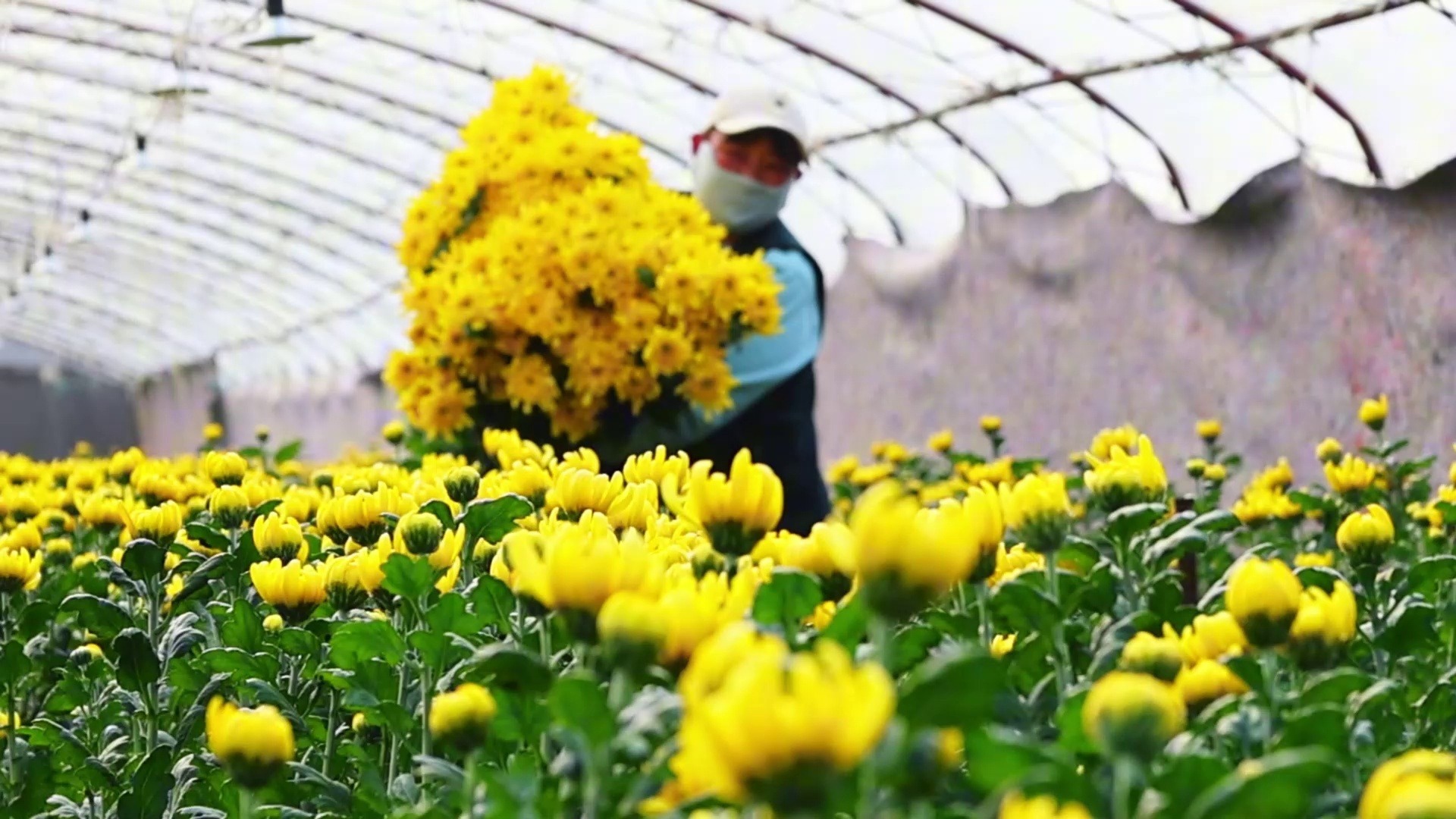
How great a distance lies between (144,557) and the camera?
154cm

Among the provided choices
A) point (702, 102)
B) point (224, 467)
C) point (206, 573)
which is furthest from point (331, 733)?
point (702, 102)

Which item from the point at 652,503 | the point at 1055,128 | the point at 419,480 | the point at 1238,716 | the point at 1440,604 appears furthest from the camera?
the point at 1055,128

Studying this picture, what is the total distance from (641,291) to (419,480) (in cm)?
84

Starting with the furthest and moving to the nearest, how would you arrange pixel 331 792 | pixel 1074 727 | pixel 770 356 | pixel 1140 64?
pixel 1140 64 < pixel 770 356 < pixel 331 792 < pixel 1074 727

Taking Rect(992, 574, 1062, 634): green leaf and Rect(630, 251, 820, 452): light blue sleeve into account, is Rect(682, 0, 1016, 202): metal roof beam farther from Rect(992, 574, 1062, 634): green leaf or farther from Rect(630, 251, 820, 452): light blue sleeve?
Rect(992, 574, 1062, 634): green leaf

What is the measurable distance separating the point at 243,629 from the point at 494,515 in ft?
0.90

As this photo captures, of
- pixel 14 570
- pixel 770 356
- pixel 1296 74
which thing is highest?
pixel 1296 74

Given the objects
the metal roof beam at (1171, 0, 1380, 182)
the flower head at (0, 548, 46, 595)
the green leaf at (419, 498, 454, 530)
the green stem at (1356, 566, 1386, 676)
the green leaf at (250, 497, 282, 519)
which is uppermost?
the metal roof beam at (1171, 0, 1380, 182)

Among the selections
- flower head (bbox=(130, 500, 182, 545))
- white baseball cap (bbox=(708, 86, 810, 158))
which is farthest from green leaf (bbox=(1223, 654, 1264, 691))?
white baseball cap (bbox=(708, 86, 810, 158))

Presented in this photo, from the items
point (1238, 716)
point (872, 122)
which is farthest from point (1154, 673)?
point (872, 122)

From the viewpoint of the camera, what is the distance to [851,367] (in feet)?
38.9

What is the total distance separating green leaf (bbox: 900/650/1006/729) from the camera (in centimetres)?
61

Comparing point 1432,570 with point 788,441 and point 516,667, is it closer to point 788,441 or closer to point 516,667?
point 516,667

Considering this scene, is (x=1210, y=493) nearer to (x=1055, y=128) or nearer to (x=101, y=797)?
(x=101, y=797)
